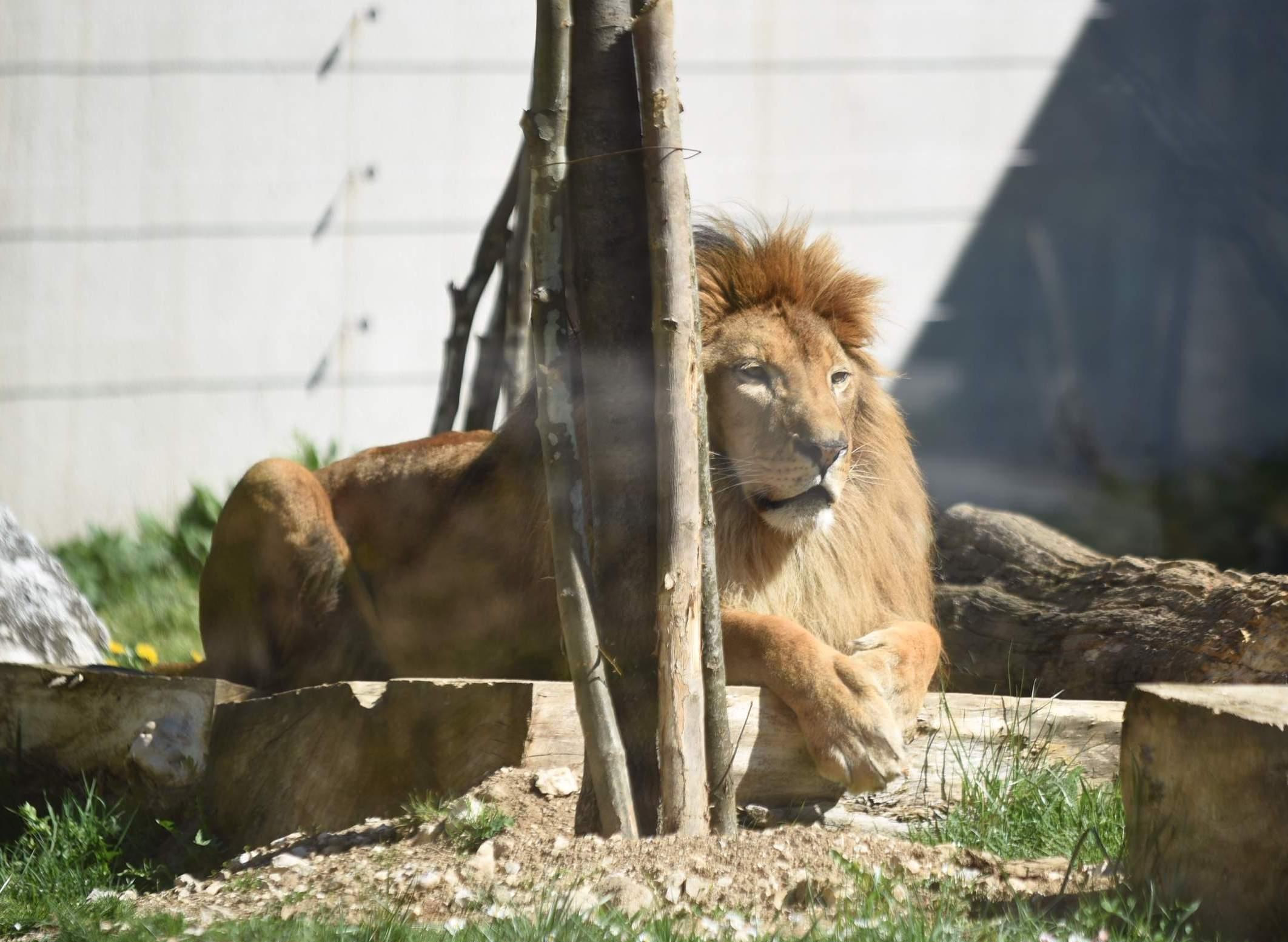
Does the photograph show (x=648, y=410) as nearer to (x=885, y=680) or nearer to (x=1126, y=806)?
(x=885, y=680)

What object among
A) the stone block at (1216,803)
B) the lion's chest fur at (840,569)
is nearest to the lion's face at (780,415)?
the lion's chest fur at (840,569)

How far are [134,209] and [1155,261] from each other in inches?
274

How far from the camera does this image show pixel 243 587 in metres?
5.29

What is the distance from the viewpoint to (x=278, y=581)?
5.23m

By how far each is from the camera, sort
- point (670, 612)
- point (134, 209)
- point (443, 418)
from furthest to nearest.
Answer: point (134, 209), point (443, 418), point (670, 612)

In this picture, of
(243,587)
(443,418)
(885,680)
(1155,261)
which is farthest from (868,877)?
(1155,261)

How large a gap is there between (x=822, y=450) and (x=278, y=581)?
218 centimetres

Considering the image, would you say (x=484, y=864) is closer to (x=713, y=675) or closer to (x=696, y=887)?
(x=696, y=887)

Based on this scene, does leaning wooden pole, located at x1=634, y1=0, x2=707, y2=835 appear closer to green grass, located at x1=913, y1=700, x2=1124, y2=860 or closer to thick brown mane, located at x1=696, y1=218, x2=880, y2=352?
green grass, located at x1=913, y1=700, x2=1124, y2=860

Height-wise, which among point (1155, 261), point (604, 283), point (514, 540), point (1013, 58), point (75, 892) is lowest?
point (75, 892)

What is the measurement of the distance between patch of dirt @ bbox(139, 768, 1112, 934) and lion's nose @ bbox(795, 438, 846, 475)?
1050mm

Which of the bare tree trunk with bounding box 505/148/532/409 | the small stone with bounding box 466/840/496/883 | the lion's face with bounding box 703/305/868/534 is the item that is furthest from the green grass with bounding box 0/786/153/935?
the bare tree trunk with bounding box 505/148/532/409

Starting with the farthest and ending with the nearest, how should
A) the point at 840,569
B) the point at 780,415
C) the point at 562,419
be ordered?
the point at 840,569, the point at 780,415, the point at 562,419

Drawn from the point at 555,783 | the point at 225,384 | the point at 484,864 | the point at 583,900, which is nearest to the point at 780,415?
the point at 555,783
